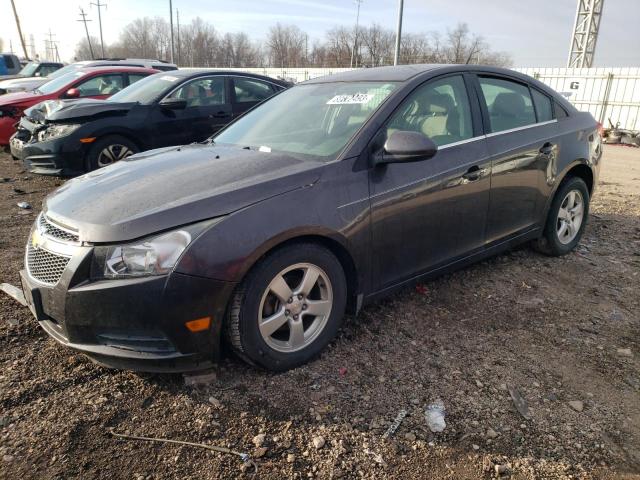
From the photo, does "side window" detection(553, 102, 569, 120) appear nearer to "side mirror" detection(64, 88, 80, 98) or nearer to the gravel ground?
the gravel ground

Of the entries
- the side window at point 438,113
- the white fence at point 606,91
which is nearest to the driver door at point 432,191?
the side window at point 438,113

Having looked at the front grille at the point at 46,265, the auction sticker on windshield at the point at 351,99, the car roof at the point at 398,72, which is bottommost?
the front grille at the point at 46,265

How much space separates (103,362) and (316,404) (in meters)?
1.09

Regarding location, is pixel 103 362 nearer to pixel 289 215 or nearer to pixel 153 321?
pixel 153 321

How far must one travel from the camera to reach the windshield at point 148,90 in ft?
22.7

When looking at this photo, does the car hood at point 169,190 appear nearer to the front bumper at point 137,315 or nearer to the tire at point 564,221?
the front bumper at point 137,315

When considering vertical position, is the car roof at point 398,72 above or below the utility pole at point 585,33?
below

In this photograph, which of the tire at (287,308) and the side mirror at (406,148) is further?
the side mirror at (406,148)

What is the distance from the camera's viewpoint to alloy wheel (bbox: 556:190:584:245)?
4.53 meters

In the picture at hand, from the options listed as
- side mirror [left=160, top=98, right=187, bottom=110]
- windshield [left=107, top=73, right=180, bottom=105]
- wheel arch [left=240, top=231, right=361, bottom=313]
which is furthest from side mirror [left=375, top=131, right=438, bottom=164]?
windshield [left=107, top=73, right=180, bottom=105]

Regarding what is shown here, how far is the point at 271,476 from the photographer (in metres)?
2.08

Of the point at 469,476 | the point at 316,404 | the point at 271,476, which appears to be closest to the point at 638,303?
the point at 469,476

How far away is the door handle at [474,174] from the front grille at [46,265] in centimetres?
254

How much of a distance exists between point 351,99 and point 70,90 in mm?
7514
